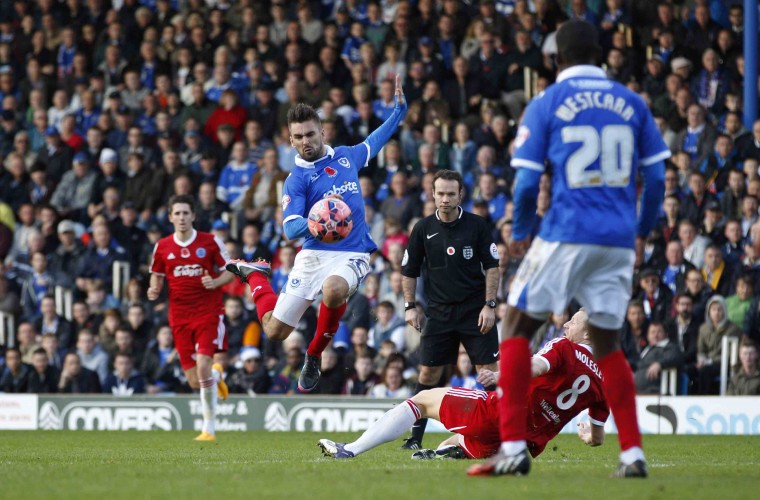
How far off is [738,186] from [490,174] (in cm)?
356

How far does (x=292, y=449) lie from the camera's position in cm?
1180

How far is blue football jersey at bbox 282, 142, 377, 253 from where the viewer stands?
10961mm

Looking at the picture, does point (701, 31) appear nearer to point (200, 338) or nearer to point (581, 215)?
point (200, 338)

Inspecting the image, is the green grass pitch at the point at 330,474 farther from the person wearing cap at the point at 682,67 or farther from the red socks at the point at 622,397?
the person wearing cap at the point at 682,67

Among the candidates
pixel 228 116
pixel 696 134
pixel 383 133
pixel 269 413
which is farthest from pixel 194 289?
pixel 696 134

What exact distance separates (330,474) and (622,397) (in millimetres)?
1872

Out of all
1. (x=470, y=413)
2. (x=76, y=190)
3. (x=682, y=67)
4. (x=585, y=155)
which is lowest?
(x=470, y=413)

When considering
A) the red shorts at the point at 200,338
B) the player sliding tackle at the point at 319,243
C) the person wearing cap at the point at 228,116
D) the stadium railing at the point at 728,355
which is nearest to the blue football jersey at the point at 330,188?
the player sliding tackle at the point at 319,243

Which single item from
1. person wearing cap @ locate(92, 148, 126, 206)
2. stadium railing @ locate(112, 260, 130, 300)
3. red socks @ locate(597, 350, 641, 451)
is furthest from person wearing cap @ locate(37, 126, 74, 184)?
red socks @ locate(597, 350, 641, 451)

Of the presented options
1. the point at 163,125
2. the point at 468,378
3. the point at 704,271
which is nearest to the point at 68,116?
the point at 163,125

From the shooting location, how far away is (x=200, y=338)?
14.5 metres

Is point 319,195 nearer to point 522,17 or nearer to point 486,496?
point 486,496

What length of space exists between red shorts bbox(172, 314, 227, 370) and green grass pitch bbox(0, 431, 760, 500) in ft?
6.25

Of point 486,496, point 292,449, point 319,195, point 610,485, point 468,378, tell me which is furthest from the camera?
point 468,378
